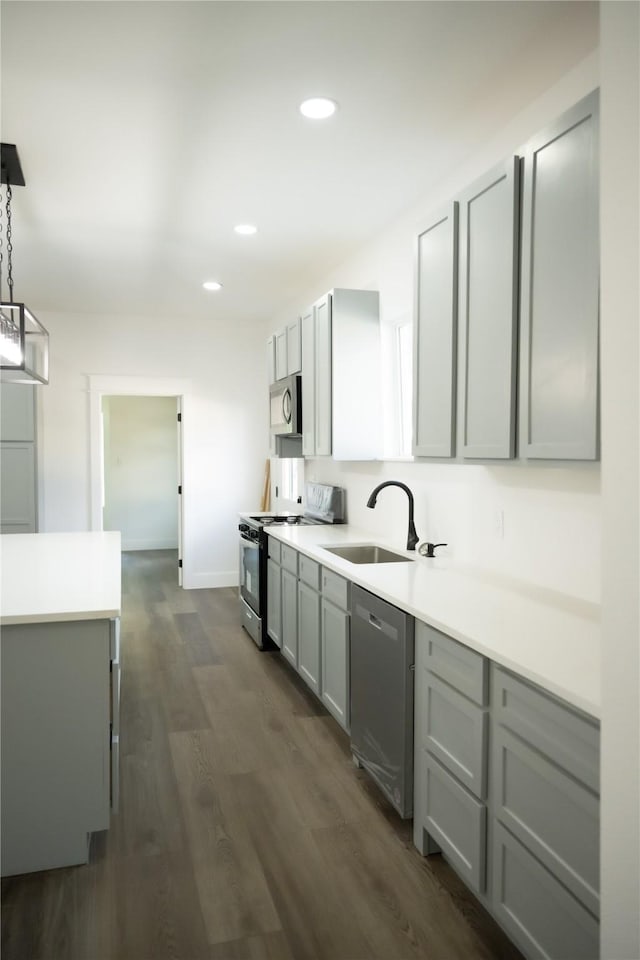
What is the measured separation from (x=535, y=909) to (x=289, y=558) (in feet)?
8.56

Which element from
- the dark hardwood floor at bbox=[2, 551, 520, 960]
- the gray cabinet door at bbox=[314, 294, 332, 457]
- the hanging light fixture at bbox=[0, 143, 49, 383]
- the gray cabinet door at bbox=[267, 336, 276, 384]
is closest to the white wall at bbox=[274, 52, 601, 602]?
the gray cabinet door at bbox=[314, 294, 332, 457]

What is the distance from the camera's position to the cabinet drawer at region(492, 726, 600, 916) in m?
1.45

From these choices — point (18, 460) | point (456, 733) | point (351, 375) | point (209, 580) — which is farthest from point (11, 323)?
point (209, 580)

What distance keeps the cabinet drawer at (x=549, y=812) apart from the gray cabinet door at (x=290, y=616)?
2219 mm

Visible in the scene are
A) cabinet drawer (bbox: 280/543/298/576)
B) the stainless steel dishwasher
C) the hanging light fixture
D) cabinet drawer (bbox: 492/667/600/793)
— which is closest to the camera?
cabinet drawer (bbox: 492/667/600/793)

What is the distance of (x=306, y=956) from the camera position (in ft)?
6.07

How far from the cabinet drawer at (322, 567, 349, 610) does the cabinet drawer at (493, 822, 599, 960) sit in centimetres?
135

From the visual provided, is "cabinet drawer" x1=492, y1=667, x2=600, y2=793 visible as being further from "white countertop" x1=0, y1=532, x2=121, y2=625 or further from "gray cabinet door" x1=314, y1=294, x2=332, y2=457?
"gray cabinet door" x1=314, y1=294, x2=332, y2=457

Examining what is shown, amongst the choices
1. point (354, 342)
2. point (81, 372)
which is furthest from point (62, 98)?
point (81, 372)

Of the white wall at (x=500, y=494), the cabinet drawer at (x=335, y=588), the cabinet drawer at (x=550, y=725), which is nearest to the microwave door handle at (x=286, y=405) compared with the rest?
the white wall at (x=500, y=494)

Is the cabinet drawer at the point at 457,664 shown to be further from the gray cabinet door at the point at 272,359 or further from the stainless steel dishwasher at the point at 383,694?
the gray cabinet door at the point at 272,359

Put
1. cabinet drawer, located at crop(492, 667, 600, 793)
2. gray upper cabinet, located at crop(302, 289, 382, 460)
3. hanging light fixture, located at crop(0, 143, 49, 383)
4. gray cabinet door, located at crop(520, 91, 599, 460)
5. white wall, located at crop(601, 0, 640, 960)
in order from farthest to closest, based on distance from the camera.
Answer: gray upper cabinet, located at crop(302, 289, 382, 460)
hanging light fixture, located at crop(0, 143, 49, 383)
gray cabinet door, located at crop(520, 91, 599, 460)
cabinet drawer, located at crop(492, 667, 600, 793)
white wall, located at crop(601, 0, 640, 960)

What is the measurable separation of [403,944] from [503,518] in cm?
164

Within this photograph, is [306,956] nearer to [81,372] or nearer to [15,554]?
[15,554]
